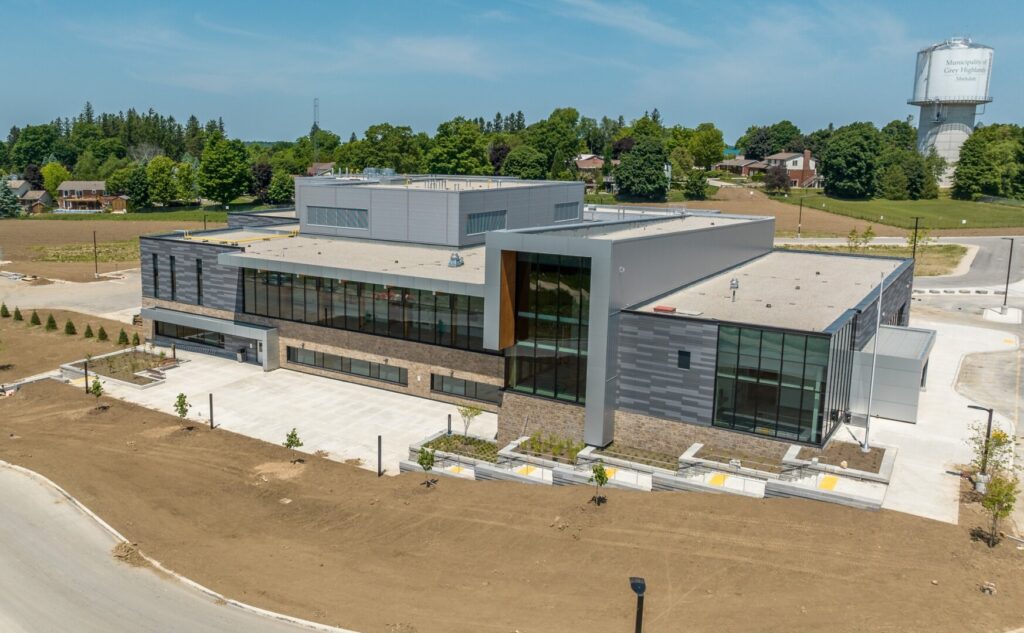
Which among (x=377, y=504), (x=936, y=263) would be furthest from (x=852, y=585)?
(x=936, y=263)

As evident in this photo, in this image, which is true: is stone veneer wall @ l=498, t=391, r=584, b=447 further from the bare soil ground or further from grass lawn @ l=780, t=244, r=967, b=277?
the bare soil ground

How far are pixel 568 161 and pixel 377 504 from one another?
170 meters

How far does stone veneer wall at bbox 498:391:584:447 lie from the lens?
122 ft

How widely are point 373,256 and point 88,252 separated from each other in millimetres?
73259

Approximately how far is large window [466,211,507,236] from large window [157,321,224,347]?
722 inches

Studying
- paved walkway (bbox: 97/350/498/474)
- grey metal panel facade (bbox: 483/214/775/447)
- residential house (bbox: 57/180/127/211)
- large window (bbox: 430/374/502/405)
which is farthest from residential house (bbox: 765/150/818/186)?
grey metal panel facade (bbox: 483/214/775/447)

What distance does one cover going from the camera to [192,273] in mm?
55469

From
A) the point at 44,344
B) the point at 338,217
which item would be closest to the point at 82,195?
the point at 44,344

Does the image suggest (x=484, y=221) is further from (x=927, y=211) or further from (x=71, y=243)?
(x=927, y=211)

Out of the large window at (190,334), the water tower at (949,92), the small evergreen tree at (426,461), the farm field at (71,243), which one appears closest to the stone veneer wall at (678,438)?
the small evergreen tree at (426,461)

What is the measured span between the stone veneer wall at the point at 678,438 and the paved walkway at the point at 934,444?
4974mm

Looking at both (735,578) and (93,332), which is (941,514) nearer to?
(735,578)

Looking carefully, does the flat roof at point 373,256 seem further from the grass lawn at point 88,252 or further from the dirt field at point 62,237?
the grass lawn at point 88,252

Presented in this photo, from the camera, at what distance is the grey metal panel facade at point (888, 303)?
39.9 metres
